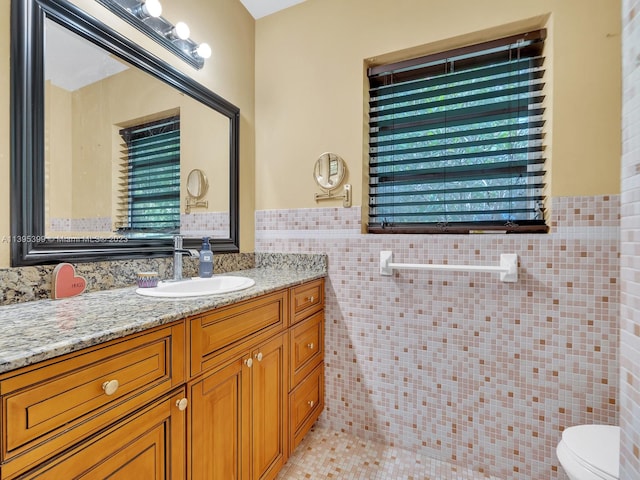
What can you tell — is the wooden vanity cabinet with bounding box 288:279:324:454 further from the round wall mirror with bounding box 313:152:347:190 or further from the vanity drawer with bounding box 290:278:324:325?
the round wall mirror with bounding box 313:152:347:190

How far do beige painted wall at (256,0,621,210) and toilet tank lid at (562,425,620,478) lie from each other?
95cm

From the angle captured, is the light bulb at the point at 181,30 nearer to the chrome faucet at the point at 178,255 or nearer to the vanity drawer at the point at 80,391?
the chrome faucet at the point at 178,255

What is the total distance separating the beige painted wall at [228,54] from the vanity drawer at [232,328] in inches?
30.6

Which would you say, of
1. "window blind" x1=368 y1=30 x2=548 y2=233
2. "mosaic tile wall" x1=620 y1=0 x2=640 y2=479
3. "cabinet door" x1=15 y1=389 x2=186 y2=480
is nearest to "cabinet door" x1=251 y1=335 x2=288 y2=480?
"cabinet door" x1=15 y1=389 x2=186 y2=480

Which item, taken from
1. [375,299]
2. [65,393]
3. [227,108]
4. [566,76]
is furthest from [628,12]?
[227,108]

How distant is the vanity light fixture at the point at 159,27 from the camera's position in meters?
1.29

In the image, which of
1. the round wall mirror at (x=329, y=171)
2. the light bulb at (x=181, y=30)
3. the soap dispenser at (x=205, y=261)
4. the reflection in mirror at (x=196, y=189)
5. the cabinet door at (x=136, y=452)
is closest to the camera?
the cabinet door at (x=136, y=452)

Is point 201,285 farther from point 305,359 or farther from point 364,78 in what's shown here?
point 364,78

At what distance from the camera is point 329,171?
6.09 feet

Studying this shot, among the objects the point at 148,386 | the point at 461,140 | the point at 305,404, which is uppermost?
the point at 461,140

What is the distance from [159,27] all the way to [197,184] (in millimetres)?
734

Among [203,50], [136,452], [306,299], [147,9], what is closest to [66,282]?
[136,452]

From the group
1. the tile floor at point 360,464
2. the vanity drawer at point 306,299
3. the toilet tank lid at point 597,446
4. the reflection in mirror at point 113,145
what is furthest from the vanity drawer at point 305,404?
the toilet tank lid at point 597,446

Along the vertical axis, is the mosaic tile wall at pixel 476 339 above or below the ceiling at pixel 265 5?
below
